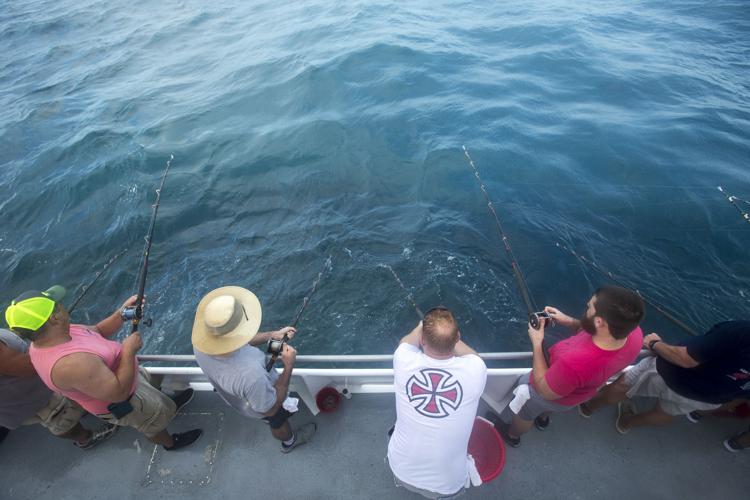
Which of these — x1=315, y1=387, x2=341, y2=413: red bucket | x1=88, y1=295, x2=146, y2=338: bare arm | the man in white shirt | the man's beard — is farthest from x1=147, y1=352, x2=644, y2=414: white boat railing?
the man in white shirt

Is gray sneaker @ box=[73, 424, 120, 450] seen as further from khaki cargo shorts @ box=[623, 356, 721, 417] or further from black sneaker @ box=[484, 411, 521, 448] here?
khaki cargo shorts @ box=[623, 356, 721, 417]

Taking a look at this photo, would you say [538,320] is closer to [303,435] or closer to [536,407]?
[536,407]

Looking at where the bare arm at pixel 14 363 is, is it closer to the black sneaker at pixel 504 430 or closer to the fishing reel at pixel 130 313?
the fishing reel at pixel 130 313

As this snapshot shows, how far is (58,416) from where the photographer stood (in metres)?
3.19

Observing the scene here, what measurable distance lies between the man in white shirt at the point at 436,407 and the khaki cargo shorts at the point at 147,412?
2.12 m

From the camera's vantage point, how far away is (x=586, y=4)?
16828mm

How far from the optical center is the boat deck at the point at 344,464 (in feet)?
10.3

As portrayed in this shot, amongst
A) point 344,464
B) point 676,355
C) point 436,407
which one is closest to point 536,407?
point 676,355

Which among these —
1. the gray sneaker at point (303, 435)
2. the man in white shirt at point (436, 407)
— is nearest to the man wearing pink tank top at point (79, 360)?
the gray sneaker at point (303, 435)

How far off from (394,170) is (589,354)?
5916 mm

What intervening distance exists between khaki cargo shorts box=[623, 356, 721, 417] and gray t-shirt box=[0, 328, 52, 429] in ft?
16.4

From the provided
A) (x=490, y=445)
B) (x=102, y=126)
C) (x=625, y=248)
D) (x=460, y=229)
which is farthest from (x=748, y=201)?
(x=102, y=126)

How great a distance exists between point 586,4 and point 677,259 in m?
16.7

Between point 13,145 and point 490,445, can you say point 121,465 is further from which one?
point 13,145
